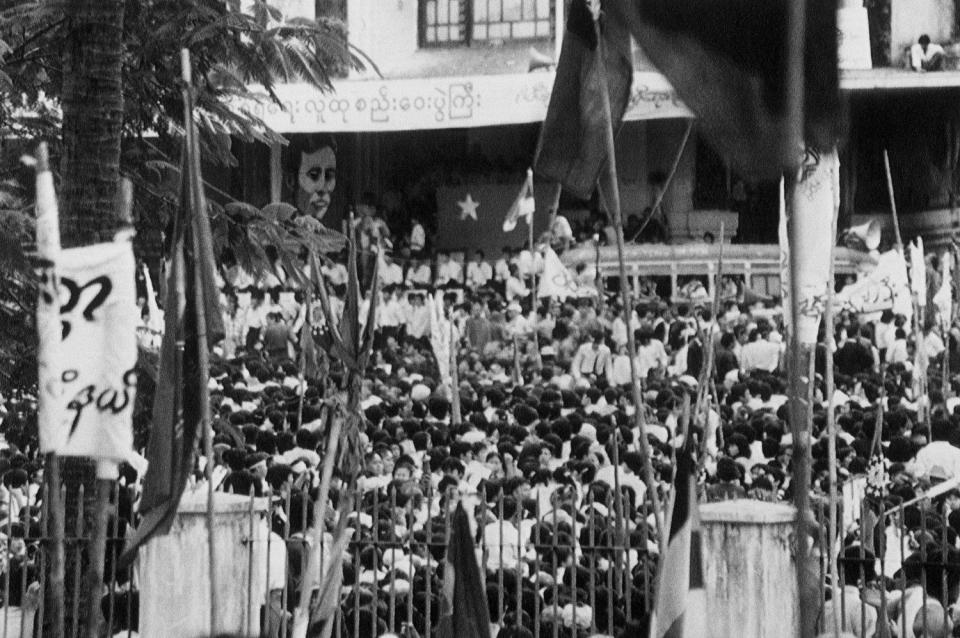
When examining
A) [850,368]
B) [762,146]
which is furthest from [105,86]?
[850,368]

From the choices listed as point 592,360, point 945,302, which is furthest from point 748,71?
point 945,302

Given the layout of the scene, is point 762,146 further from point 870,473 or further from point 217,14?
point 870,473

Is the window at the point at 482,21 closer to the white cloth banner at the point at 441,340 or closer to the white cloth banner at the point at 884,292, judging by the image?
the white cloth banner at the point at 441,340

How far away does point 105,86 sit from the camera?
7027 mm

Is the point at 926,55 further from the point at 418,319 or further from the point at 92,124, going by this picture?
the point at 92,124

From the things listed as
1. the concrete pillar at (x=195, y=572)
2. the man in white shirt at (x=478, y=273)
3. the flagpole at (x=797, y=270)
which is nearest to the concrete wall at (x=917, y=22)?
the man in white shirt at (x=478, y=273)

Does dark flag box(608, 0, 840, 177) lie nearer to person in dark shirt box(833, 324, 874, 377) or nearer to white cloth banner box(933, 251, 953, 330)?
person in dark shirt box(833, 324, 874, 377)

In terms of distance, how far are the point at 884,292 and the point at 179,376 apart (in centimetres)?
1406

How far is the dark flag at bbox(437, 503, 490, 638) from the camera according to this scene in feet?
19.0

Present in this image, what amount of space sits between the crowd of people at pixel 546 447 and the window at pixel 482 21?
19.3ft

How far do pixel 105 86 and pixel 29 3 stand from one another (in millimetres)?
1668

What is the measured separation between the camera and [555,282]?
21266 mm

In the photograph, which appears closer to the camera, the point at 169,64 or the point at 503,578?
the point at 503,578

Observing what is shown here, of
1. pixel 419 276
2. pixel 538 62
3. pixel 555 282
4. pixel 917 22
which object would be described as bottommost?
pixel 555 282
